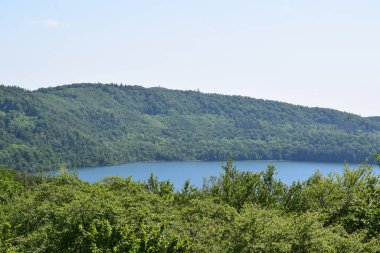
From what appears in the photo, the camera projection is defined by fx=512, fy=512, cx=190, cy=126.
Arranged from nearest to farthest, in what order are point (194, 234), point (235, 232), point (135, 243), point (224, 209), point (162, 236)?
point (135, 243) < point (162, 236) < point (235, 232) < point (194, 234) < point (224, 209)

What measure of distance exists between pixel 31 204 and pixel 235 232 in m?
14.0

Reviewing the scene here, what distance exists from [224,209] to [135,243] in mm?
11246

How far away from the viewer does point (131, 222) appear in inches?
962

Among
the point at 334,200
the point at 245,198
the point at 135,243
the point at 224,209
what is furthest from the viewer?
the point at 245,198

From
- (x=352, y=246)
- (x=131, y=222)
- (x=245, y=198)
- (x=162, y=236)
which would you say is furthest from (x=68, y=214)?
(x=245, y=198)

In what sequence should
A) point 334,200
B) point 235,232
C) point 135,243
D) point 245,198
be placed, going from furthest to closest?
point 245,198 < point 334,200 < point 235,232 < point 135,243

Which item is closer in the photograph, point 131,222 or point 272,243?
point 272,243

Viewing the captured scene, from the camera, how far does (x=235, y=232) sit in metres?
23.8

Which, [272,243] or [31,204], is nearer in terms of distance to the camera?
[272,243]

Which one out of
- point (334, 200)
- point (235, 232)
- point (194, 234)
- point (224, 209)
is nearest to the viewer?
point (235, 232)

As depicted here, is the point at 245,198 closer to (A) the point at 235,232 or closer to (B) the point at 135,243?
(A) the point at 235,232

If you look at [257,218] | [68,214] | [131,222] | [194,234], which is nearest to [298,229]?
[257,218]

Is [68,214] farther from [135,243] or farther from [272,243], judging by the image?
[272,243]

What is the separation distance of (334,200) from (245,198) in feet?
22.3
